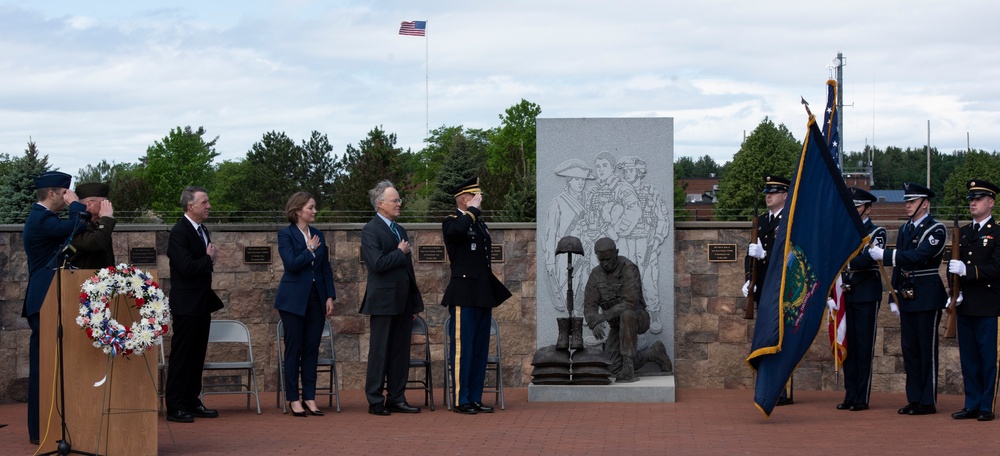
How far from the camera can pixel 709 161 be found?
9681 cm

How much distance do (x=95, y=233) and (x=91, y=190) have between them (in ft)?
2.21

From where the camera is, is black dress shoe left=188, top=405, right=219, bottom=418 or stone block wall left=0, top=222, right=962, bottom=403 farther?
stone block wall left=0, top=222, right=962, bottom=403

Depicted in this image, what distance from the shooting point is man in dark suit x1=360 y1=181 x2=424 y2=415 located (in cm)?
938

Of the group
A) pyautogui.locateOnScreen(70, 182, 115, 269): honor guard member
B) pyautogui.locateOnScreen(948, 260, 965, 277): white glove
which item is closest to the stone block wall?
pyautogui.locateOnScreen(948, 260, 965, 277): white glove

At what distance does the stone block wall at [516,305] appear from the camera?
1143 centimetres

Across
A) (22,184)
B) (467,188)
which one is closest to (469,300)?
(467,188)

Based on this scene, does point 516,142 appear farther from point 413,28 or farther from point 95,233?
point 95,233

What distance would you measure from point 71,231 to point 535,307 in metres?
5.06

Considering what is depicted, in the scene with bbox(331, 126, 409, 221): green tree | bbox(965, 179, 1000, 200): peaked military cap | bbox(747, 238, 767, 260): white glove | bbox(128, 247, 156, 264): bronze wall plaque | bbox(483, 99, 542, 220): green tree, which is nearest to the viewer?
bbox(965, 179, 1000, 200): peaked military cap

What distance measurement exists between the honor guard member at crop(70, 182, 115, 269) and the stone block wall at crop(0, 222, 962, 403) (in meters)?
3.02

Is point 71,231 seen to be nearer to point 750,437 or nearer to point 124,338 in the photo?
point 124,338

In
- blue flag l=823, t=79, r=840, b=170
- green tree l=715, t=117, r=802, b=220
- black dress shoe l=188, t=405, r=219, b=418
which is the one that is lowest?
black dress shoe l=188, t=405, r=219, b=418

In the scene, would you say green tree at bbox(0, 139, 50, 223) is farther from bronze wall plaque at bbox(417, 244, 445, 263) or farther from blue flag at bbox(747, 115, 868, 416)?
blue flag at bbox(747, 115, 868, 416)

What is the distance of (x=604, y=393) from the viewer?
10188mm
